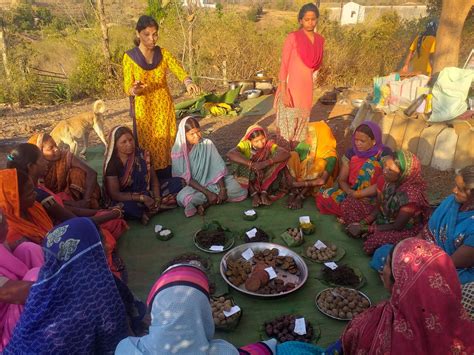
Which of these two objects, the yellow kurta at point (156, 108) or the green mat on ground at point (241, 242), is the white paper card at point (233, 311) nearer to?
the green mat on ground at point (241, 242)

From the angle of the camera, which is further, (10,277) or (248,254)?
(248,254)

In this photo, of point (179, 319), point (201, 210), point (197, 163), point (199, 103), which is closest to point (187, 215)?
point (201, 210)

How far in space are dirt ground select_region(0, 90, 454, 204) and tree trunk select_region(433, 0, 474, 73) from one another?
8.16 ft

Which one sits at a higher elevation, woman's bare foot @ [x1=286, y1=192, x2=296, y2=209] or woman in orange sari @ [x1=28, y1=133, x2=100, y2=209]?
woman in orange sari @ [x1=28, y1=133, x2=100, y2=209]

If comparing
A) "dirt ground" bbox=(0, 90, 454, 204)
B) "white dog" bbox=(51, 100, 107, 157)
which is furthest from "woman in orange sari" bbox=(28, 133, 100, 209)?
"dirt ground" bbox=(0, 90, 454, 204)

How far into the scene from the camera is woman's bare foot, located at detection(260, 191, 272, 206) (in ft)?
14.7

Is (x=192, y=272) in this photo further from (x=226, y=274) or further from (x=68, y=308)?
(x=226, y=274)

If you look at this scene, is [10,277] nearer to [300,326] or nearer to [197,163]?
[300,326]

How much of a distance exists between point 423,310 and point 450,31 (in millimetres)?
8217

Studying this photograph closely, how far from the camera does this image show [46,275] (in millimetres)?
1598

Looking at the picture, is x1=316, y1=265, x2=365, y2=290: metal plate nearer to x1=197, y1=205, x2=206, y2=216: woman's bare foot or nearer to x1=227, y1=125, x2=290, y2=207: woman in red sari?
x1=227, y1=125, x2=290, y2=207: woman in red sari

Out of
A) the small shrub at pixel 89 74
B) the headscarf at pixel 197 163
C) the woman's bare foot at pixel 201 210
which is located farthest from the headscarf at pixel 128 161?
the small shrub at pixel 89 74

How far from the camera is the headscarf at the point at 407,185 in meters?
3.34

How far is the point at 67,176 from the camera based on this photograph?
3.91 metres
